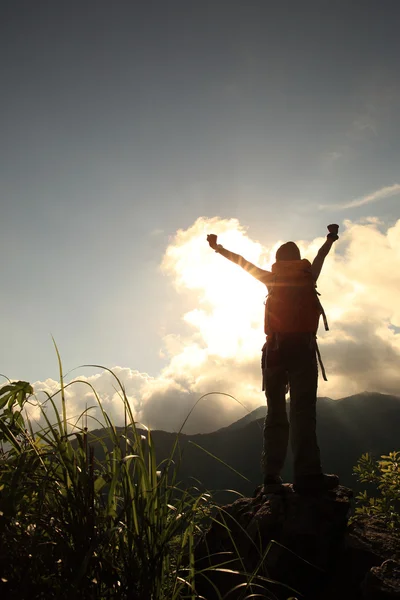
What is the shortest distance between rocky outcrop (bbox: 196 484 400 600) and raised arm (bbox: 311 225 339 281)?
10.6 ft

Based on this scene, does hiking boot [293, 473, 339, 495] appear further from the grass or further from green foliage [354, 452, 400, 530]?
the grass

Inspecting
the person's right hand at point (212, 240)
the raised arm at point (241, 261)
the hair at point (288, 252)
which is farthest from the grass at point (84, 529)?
the person's right hand at point (212, 240)

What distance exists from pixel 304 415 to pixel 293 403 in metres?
0.24

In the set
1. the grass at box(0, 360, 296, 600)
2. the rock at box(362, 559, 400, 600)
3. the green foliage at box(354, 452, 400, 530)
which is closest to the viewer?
the grass at box(0, 360, 296, 600)

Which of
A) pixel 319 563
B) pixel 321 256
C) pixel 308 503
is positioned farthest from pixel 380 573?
pixel 321 256

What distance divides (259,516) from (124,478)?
11.7 ft

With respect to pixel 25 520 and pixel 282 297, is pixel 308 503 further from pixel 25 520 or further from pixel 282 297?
pixel 25 520

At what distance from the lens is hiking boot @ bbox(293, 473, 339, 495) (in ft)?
15.7

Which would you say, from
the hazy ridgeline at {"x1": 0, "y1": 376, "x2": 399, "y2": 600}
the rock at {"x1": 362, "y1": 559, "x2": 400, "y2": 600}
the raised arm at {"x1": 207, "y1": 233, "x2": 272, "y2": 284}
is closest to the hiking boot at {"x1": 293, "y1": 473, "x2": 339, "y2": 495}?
the rock at {"x1": 362, "y1": 559, "x2": 400, "y2": 600}

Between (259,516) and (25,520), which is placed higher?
(25,520)

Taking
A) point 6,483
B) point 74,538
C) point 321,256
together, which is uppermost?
point 321,256

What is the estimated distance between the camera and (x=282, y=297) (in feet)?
19.4

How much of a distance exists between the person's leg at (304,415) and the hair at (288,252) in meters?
1.70

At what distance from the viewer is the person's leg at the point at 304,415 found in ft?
16.7
